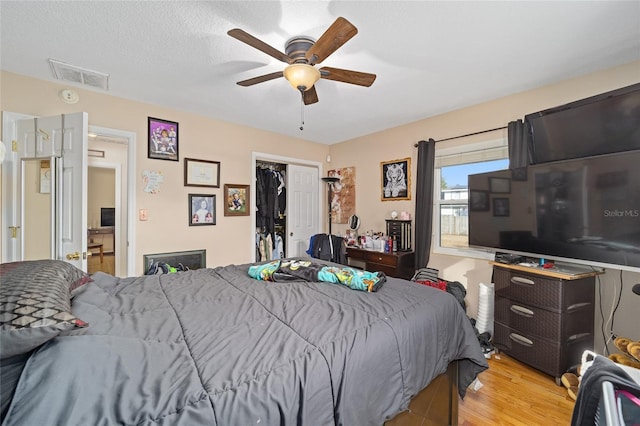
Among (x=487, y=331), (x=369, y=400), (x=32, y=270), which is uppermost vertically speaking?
(x=32, y=270)

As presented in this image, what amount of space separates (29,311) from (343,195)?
3950 millimetres

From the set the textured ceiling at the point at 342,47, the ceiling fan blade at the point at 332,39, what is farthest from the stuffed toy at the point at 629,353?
the ceiling fan blade at the point at 332,39

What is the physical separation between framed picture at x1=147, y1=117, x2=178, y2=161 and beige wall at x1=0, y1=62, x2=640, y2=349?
0.06 metres

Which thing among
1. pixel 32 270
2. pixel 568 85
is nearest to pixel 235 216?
pixel 32 270

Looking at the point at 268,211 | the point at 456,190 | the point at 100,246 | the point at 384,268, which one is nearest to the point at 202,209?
the point at 268,211

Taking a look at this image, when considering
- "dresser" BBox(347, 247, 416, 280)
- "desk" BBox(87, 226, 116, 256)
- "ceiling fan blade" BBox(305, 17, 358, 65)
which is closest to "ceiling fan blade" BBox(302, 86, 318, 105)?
"ceiling fan blade" BBox(305, 17, 358, 65)

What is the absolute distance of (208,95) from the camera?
272cm

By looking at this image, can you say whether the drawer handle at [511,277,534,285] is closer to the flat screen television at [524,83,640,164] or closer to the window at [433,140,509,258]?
the window at [433,140,509,258]

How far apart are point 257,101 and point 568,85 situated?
9.62 ft

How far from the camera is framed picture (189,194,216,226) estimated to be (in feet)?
10.7

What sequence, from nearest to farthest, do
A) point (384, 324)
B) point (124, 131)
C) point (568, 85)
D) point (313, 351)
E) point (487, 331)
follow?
1. point (313, 351)
2. point (384, 324)
3. point (568, 85)
4. point (487, 331)
5. point (124, 131)

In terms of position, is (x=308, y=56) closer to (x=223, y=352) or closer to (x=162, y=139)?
(x=223, y=352)

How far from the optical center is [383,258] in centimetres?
335

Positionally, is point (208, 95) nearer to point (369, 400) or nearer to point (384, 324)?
point (384, 324)
